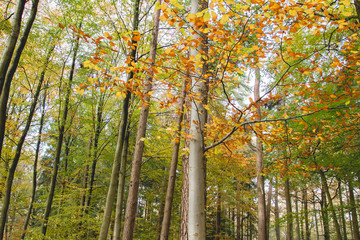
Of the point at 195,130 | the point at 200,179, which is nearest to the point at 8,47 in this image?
the point at 195,130

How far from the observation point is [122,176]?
5.68 meters

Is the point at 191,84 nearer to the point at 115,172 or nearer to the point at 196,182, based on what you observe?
the point at 196,182

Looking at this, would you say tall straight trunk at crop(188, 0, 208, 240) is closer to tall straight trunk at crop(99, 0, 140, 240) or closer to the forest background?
the forest background

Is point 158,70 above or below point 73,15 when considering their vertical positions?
below

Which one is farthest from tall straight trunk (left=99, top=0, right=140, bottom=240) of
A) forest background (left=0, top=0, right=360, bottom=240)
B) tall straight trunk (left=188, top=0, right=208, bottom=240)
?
tall straight trunk (left=188, top=0, right=208, bottom=240)

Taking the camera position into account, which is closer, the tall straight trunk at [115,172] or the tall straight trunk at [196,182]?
the tall straight trunk at [196,182]

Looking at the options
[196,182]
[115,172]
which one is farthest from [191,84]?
[115,172]

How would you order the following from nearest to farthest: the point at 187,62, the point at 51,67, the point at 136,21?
the point at 187,62
the point at 136,21
the point at 51,67

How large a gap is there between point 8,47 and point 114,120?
6.39m

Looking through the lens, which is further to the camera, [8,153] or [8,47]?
[8,153]

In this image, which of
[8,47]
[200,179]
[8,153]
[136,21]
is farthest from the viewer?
Answer: [8,153]

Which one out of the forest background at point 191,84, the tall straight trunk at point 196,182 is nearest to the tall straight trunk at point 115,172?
the forest background at point 191,84

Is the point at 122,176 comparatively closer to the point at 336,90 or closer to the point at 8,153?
the point at 336,90

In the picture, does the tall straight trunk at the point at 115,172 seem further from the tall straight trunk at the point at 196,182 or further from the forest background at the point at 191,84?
the tall straight trunk at the point at 196,182
